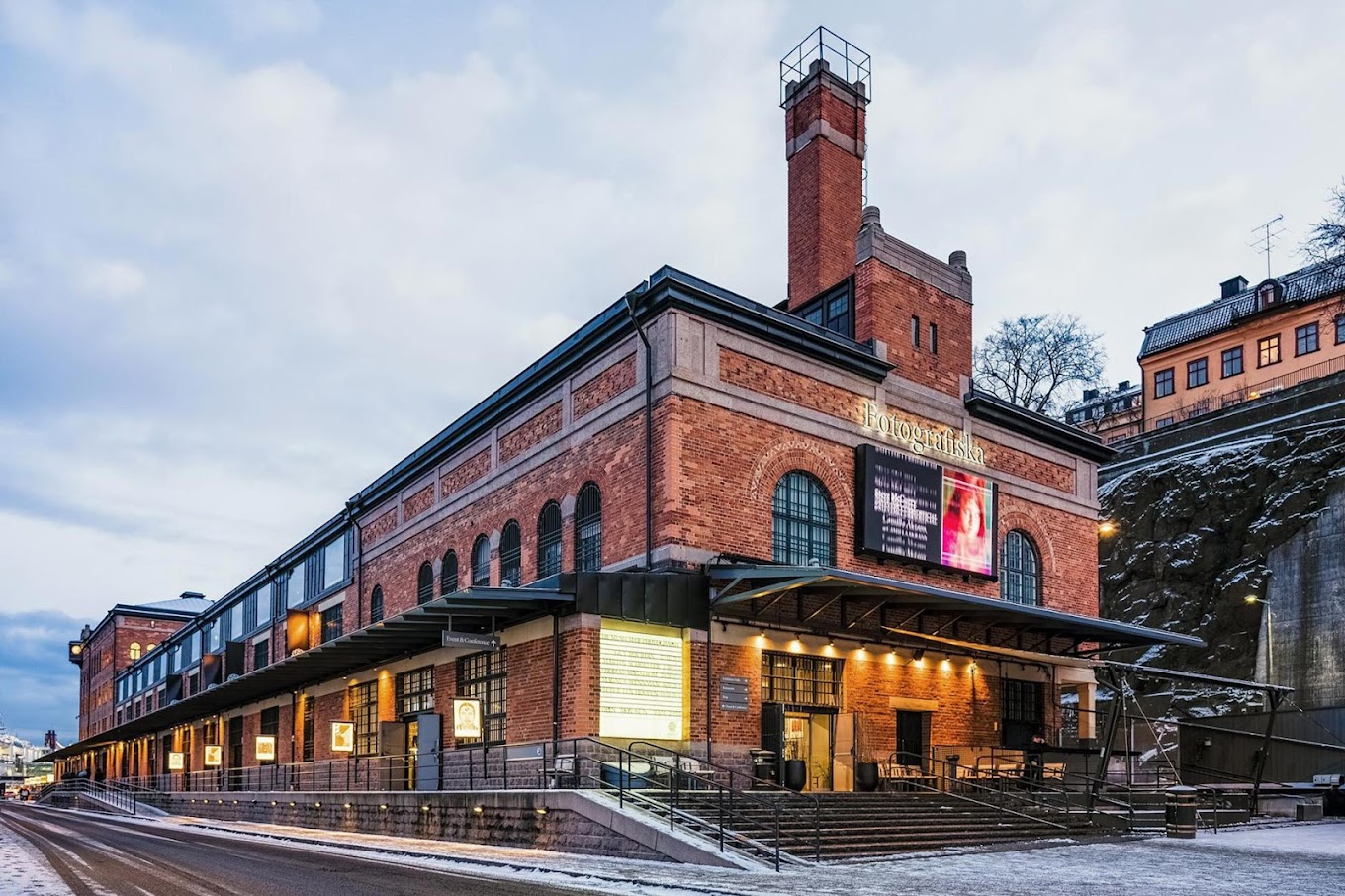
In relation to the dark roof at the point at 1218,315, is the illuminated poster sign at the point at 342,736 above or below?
below

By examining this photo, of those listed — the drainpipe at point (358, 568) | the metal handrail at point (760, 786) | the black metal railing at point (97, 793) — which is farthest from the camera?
the black metal railing at point (97, 793)

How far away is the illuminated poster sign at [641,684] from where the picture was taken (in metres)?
22.0

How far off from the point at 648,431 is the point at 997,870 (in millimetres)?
11141

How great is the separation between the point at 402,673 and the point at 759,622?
36.5ft

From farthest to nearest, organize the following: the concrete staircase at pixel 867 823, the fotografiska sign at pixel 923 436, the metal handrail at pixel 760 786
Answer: the fotografiska sign at pixel 923 436 → the concrete staircase at pixel 867 823 → the metal handrail at pixel 760 786

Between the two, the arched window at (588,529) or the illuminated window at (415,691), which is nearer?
the arched window at (588,529)

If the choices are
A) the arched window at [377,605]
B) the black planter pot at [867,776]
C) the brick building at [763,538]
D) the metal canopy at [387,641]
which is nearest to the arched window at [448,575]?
the brick building at [763,538]

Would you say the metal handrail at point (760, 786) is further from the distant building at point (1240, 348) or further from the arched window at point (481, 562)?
the distant building at point (1240, 348)

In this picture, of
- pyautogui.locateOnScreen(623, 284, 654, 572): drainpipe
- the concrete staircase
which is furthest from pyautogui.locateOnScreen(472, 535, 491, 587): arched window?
the concrete staircase

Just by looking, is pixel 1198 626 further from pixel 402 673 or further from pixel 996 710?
pixel 402 673

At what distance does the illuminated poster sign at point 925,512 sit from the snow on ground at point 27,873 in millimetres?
16723

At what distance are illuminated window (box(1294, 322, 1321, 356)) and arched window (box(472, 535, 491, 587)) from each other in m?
50.7

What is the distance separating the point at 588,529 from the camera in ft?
86.0

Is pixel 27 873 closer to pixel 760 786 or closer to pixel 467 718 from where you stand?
pixel 467 718
